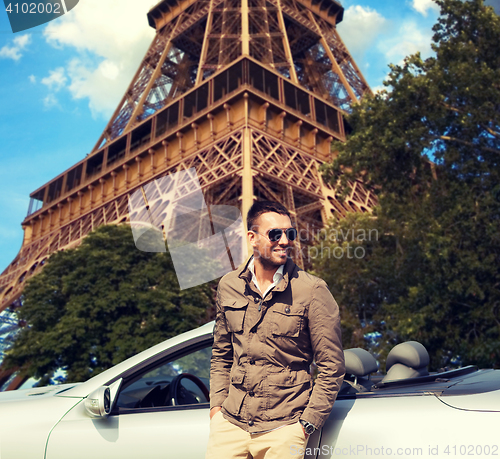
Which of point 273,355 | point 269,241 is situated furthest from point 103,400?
point 269,241

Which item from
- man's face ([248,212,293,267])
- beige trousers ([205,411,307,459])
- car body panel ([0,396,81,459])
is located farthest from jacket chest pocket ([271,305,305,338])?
car body panel ([0,396,81,459])

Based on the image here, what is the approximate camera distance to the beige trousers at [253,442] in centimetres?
190

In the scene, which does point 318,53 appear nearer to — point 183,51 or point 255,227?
point 183,51

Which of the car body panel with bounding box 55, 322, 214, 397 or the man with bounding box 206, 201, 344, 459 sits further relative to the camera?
the car body panel with bounding box 55, 322, 214, 397

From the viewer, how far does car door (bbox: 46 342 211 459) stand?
2336mm

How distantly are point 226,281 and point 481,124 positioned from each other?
8922mm

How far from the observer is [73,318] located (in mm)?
15391

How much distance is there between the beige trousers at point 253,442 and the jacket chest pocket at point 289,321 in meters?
0.36

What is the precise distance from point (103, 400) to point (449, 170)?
962cm

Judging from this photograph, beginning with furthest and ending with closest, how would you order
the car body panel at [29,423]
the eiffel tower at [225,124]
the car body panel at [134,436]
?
the eiffel tower at [225,124] < the car body panel at [29,423] < the car body panel at [134,436]

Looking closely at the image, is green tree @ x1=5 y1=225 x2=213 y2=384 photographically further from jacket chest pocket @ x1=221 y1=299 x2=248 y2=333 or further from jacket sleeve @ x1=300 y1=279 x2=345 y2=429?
jacket sleeve @ x1=300 y1=279 x2=345 y2=429

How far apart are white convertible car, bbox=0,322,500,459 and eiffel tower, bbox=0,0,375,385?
53.4ft
